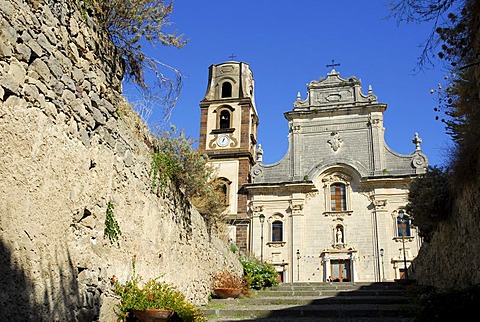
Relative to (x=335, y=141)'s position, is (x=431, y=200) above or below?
below

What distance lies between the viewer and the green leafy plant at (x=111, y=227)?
6020mm

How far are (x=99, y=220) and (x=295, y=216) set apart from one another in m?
23.2

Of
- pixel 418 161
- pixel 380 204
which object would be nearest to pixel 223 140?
pixel 380 204

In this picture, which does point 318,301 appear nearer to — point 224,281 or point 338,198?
point 224,281

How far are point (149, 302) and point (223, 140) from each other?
2593 cm

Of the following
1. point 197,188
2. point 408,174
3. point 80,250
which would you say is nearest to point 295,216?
point 408,174

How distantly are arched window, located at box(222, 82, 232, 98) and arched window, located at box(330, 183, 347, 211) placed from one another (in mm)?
10666

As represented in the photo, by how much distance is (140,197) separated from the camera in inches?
282

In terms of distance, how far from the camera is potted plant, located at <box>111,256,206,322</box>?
622 cm

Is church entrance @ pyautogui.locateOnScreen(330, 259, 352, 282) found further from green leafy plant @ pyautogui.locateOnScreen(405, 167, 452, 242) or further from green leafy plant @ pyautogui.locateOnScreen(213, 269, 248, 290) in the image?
green leafy plant @ pyautogui.locateOnScreen(405, 167, 452, 242)

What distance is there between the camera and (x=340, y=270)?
2645 cm

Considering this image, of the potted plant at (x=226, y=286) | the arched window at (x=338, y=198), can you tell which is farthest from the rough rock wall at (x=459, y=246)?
the arched window at (x=338, y=198)

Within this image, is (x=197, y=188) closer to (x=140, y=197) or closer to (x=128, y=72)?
(x=140, y=197)

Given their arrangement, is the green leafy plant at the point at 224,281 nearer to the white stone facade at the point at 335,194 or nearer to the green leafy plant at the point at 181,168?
the green leafy plant at the point at 181,168
